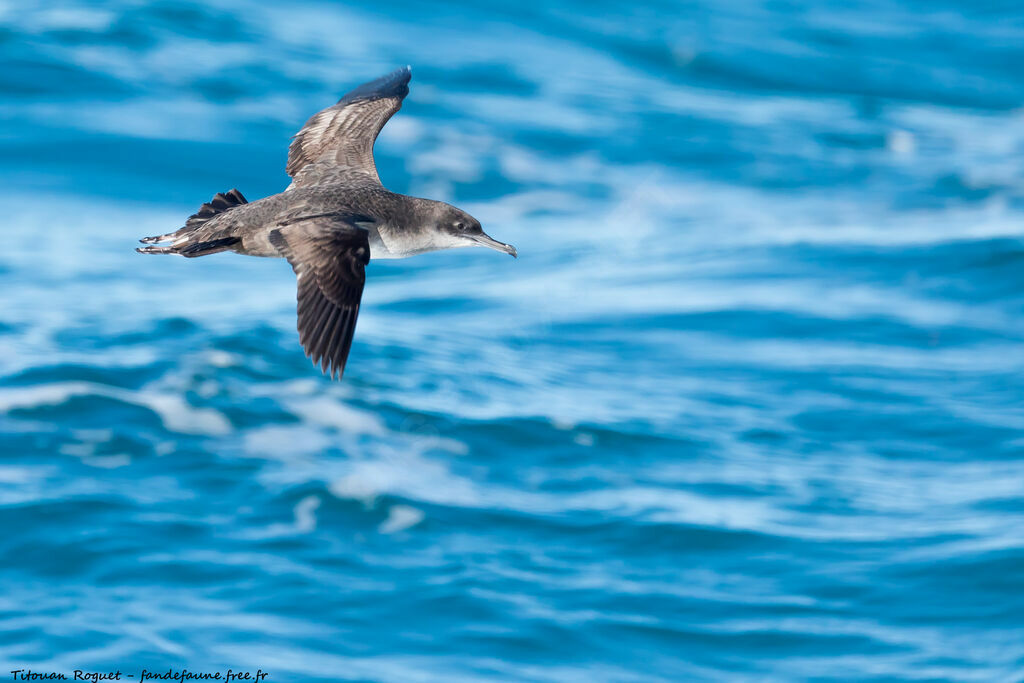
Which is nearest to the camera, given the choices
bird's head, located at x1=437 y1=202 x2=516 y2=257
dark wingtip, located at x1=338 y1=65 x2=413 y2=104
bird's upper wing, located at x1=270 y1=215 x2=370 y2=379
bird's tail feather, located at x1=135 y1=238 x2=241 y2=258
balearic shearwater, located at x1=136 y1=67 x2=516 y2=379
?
bird's upper wing, located at x1=270 y1=215 x2=370 y2=379

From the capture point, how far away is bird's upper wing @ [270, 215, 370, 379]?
7.80 metres

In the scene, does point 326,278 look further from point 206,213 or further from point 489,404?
point 489,404

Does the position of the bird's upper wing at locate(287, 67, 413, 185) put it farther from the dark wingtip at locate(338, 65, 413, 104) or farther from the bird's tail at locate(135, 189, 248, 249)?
the bird's tail at locate(135, 189, 248, 249)

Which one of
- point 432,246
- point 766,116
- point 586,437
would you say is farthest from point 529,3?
point 432,246

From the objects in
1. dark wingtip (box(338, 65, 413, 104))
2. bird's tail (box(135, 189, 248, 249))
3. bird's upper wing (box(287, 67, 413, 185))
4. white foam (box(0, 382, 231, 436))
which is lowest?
bird's tail (box(135, 189, 248, 249))

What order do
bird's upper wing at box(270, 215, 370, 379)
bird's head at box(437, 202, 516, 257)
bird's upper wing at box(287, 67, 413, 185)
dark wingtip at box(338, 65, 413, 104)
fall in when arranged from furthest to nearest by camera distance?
1. dark wingtip at box(338, 65, 413, 104)
2. bird's upper wing at box(287, 67, 413, 185)
3. bird's head at box(437, 202, 516, 257)
4. bird's upper wing at box(270, 215, 370, 379)

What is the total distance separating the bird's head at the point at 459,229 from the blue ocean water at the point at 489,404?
25528mm

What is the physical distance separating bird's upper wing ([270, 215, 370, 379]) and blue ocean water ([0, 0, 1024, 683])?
26.5 metres

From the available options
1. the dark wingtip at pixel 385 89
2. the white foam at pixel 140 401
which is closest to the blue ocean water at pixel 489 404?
the white foam at pixel 140 401

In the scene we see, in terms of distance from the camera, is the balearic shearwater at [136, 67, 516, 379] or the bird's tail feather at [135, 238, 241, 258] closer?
the balearic shearwater at [136, 67, 516, 379]

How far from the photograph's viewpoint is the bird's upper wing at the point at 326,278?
25.6 feet

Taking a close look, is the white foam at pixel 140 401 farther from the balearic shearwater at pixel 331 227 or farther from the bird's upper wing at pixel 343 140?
the balearic shearwater at pixel 331 227

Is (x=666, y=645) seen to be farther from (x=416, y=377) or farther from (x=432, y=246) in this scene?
(x=432, y=246)

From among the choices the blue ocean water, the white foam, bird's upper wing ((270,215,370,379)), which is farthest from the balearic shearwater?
the white foam
